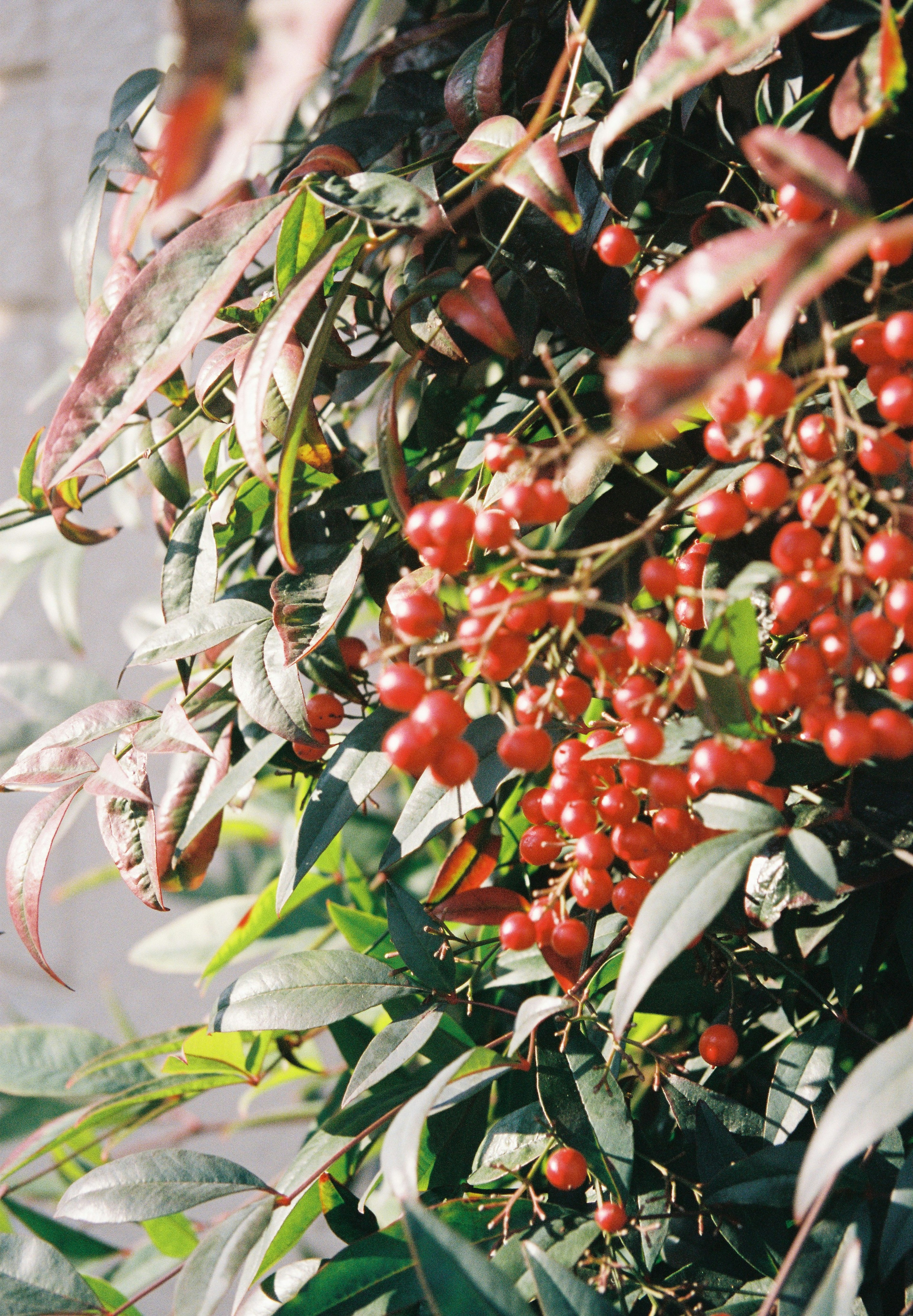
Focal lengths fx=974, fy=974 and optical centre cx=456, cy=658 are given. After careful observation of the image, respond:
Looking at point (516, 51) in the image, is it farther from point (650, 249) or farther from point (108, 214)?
point (108, 214)

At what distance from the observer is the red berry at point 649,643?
0.28 metres

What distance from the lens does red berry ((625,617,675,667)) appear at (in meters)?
0.28

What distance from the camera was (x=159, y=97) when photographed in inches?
19.4

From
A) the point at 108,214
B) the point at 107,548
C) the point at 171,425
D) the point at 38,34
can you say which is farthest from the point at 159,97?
the point at 38,34

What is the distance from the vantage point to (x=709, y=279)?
21cm

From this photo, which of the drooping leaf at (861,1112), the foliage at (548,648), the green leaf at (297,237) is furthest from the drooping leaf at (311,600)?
the drooping leaf at (861,1112)

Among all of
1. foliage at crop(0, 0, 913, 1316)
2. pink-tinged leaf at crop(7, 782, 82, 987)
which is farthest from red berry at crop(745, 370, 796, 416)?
pink-tinged leaf at crop(7, 782, 82, 987)

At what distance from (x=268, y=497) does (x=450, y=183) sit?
17cm

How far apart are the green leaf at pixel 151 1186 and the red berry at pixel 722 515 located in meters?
0.32

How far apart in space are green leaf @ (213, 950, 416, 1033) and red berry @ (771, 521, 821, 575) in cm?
24

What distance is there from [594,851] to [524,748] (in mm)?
62

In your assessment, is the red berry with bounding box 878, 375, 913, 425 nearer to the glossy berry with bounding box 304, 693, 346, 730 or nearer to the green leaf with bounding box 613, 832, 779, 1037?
the green leaf with bounding box 613, 832, 779, 1037

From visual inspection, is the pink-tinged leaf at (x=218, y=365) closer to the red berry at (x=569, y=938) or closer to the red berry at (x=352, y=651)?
the red berry at (x=352, y=651)

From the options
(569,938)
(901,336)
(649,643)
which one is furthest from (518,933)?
(901,336)
